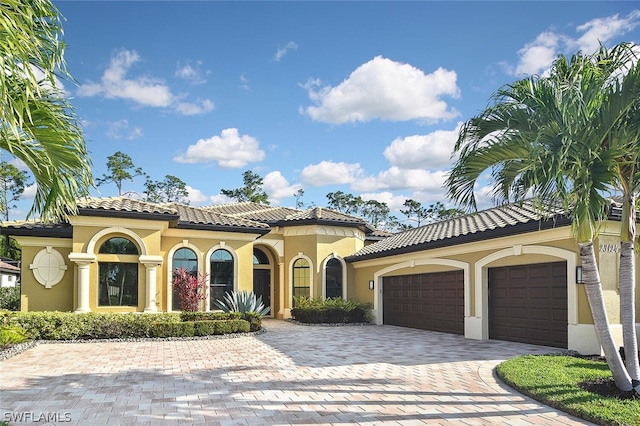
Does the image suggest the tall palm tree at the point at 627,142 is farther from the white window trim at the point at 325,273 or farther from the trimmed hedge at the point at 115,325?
the white window trim at the point at 325,273

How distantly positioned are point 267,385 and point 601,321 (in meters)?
5.31

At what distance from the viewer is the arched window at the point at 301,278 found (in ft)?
75.1

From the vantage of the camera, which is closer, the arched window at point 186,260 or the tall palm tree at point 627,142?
the tall palm tree at point 627,142

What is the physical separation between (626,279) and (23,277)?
1791cm

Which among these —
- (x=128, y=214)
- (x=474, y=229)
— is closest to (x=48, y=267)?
(x=128, y=214)

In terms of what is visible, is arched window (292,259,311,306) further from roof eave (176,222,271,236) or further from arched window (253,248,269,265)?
roof eave (176,222,271,236)

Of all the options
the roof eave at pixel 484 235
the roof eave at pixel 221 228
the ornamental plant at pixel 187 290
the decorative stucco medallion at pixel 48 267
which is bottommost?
the ornamental plant at pixel 187 290

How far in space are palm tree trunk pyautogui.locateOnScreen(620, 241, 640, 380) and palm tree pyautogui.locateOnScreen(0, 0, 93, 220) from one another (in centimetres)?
761

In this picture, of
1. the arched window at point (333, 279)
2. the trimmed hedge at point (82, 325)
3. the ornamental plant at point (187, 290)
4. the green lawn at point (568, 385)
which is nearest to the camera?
the green lawn at point (568, 385)

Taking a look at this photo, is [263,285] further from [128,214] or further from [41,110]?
[41,110]

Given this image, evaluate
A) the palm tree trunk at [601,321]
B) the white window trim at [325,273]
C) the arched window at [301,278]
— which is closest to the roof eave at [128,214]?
the arched window at [301,278]

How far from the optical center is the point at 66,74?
5102mm

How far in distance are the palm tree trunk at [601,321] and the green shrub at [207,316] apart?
1191 centimetres

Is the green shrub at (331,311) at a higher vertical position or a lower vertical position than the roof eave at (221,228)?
lower
